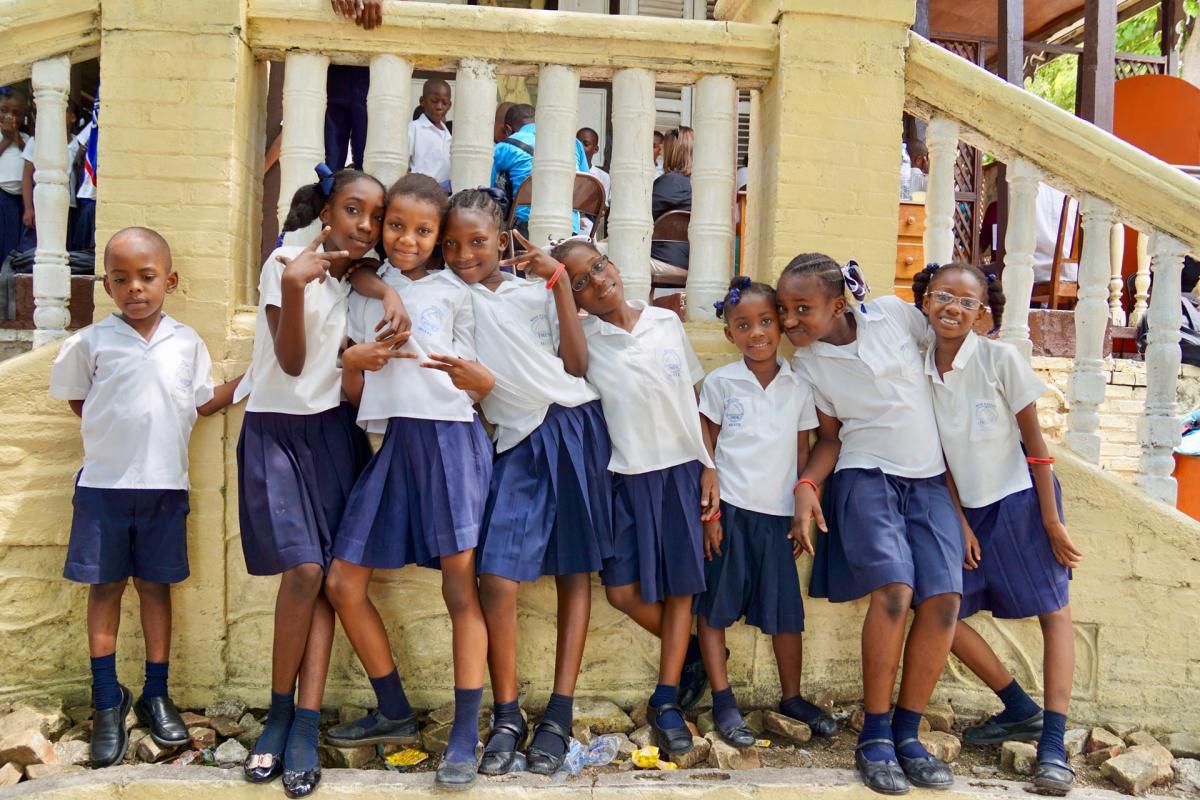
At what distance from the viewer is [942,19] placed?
9.77 m

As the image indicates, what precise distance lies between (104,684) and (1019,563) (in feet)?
10.2

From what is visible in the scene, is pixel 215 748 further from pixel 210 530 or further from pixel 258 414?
pixel 258 414

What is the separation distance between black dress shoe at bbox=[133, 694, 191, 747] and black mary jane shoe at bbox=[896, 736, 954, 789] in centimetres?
233

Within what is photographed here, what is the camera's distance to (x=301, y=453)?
2.90 m

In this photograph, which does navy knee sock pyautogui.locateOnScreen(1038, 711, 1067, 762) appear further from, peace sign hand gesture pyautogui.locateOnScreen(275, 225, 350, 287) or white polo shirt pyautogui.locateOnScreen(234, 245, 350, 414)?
peace sign hand gesture pyautogui.locateOnScreen(275, 225, 350, 287)

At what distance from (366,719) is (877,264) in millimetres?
2419

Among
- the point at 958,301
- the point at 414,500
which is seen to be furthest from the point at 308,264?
the point at 958,301

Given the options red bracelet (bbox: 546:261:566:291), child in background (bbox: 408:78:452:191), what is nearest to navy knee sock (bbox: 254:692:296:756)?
red bracelet (bbox: 546:261:566:291)

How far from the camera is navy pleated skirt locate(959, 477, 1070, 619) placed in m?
3.13

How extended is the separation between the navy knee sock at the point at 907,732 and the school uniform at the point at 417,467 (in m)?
1.53

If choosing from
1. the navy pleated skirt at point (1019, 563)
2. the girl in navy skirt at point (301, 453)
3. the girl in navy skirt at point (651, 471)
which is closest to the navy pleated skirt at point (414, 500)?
the girl in navy skirt at point (301, 453)

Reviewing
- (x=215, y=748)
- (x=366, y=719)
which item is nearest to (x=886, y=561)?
(x=366, y=719)

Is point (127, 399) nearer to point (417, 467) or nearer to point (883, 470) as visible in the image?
point (417, 467)

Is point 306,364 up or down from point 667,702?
up
